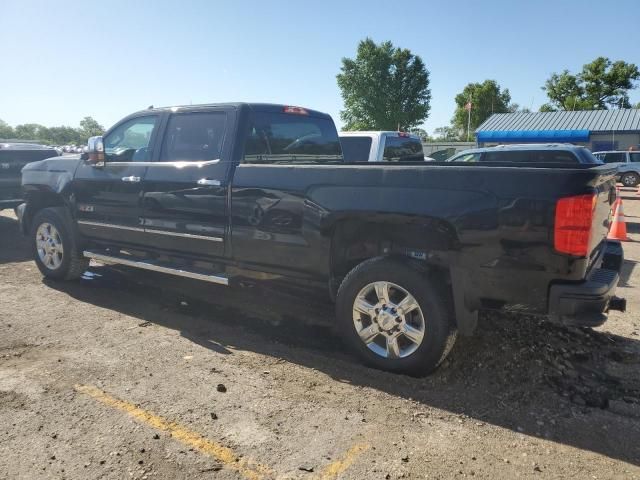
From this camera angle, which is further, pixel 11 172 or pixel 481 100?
pixel 481 100

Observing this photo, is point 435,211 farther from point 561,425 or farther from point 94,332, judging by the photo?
point 94,332

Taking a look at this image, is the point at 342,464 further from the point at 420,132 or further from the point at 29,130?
the point at 29,130

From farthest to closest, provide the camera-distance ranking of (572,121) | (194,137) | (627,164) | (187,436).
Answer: (572,121) → (627,164) → (194,137) → (187,436)

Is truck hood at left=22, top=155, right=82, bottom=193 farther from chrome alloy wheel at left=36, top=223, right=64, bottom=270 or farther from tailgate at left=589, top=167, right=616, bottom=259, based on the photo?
tailgate at left=589, top=167, right=616, bottom=259

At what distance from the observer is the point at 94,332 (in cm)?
471

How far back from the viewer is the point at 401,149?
9867 mm

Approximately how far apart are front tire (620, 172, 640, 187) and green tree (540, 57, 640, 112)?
1269 inches

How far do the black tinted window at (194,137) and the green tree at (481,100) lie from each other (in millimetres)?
65707

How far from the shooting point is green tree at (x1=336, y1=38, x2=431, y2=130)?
56531mm

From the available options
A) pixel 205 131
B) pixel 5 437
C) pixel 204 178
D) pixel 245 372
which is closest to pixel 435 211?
pixel 245 372

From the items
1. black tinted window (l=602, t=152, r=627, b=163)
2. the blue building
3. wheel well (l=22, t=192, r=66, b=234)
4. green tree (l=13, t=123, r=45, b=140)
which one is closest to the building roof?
the blue building

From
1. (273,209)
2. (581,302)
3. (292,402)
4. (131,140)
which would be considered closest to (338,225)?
(273,209)

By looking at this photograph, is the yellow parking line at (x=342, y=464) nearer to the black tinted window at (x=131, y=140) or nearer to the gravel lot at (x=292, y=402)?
the gravel lot at (x=292, y=402)

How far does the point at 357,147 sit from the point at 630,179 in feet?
72.7
